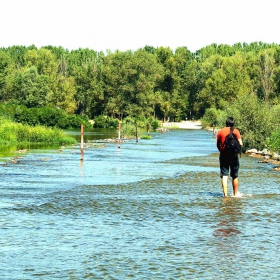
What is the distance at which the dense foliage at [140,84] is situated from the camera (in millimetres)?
123625

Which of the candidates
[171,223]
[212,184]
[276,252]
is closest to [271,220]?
[171,223]

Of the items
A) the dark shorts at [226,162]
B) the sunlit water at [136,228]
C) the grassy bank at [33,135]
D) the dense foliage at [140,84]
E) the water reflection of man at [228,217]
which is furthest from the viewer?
the dense foliage at [140,84]

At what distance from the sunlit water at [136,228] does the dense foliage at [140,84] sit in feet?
266

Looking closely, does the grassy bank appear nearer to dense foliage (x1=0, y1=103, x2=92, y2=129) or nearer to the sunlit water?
the sunlit water

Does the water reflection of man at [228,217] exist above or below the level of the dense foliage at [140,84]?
below

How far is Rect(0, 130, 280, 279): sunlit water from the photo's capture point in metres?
9.90

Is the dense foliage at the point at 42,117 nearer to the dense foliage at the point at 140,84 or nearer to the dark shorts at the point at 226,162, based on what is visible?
the dense foliage at the point at 140,84

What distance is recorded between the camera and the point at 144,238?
40.2ft

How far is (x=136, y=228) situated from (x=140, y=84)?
112778 millimetres

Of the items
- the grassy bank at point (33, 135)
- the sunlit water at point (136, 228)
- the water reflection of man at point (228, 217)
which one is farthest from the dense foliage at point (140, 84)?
the water reflection of man at point (228, 217)

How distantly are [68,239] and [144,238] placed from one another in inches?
53.3

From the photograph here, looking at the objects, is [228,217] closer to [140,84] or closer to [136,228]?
[136,228]

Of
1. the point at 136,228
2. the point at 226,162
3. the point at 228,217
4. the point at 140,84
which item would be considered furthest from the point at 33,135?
the point at 140,84

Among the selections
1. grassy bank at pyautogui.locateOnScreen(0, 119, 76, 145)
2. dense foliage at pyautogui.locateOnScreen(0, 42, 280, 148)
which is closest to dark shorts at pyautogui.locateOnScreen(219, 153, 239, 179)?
grassy bank at pyautogui.locateOnScreen(0, 119, 76, 145)
